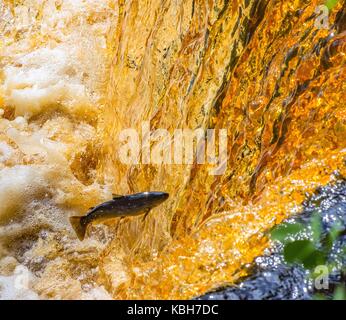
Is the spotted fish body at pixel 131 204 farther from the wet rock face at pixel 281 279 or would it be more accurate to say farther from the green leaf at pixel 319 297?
the green leaf at pixel 319 297

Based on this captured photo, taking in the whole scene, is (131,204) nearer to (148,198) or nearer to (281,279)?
(148,198)

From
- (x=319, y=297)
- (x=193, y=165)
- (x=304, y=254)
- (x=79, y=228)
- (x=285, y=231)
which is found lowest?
(x=319, y=297)

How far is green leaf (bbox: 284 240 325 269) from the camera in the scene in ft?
6.56

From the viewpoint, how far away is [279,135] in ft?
9.15

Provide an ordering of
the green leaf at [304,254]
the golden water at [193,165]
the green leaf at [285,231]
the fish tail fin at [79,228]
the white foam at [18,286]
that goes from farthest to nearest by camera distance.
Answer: the fish tail fin at [79,228]
the white foam at [18,286]
the golden water at [193,165]
the green leaf at [285,231]
the green leaf at [304,254]

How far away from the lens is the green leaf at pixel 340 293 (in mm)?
1846

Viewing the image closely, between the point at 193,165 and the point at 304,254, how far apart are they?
96cm

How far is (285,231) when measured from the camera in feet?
7.09

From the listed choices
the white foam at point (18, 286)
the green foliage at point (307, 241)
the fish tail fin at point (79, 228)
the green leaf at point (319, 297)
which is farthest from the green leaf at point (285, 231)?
the white foam at point (18, 286)

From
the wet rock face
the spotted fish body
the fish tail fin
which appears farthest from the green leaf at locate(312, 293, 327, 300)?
the fish tail fin

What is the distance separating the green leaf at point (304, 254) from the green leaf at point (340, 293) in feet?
0.42

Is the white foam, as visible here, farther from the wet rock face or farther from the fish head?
the wet rock face

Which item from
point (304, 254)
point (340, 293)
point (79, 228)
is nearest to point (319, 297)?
point (340, 293)

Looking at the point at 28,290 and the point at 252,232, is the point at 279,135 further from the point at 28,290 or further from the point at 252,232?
the point at 28,290
